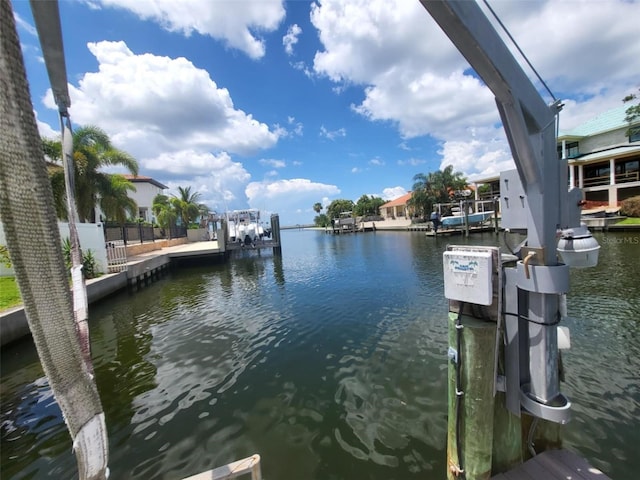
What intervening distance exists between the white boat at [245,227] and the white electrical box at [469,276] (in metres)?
24.5

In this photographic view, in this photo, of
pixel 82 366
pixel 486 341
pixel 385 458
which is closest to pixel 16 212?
pixel 82 366

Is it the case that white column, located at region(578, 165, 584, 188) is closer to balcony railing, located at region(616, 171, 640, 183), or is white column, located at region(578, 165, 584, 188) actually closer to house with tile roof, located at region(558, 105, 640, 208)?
A: house with tile roof, located at region(558, 105, 640, 208)

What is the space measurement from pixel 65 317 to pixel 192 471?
11.4 ft

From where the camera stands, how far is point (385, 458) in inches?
137

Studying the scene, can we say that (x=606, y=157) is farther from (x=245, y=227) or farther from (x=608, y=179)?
(x=245, y=227)

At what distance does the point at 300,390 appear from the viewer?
16.3 feet

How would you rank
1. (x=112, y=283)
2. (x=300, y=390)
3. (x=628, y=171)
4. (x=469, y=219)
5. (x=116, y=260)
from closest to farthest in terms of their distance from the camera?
1. (x=300, y=390)
2. (x=112, y=283)
3. (x=116, y=260)
4. (x=628, y=171)
5. (x=469, y=219)

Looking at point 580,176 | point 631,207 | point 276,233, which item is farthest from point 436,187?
point 276,233

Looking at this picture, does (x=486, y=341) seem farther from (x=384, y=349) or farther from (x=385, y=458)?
(x=384, y=349)

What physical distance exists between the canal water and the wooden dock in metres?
1.11

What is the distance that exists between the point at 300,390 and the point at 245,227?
23.1 meters

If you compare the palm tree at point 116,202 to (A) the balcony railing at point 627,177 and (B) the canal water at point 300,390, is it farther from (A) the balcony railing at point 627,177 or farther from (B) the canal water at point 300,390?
(A) the balcony railing at point 627,177

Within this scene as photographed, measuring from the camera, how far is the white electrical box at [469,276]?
7.18 ft

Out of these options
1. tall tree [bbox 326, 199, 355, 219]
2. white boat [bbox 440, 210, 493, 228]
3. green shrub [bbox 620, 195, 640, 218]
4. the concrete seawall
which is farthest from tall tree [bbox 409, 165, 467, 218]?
tall tree [bbox 326, 199, 355, 219]
